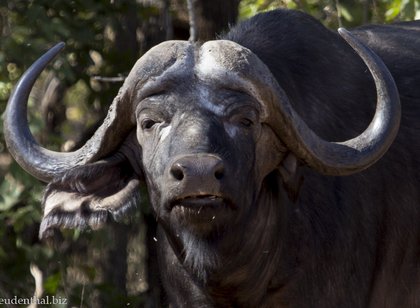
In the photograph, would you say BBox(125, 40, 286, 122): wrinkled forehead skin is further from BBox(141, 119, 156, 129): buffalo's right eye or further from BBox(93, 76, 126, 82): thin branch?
BBox(93, 76, 126, 82): thin branch

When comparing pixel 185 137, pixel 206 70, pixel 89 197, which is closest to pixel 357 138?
pixel 206 70

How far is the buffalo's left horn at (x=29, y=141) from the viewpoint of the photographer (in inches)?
200

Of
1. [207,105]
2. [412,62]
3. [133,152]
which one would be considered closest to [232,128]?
[207,105]

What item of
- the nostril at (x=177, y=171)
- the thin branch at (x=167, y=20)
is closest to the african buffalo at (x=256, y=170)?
the nostril at (x=177, y=171)

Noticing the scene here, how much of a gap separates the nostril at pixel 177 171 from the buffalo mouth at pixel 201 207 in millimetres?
77

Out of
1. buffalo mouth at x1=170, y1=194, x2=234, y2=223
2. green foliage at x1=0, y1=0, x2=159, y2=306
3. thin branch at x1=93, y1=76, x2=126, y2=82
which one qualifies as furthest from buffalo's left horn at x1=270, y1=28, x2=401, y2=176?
thin branch at x1=93, y1=76, x2=126, y2=82

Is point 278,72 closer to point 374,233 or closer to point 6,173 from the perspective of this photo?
point 374,233

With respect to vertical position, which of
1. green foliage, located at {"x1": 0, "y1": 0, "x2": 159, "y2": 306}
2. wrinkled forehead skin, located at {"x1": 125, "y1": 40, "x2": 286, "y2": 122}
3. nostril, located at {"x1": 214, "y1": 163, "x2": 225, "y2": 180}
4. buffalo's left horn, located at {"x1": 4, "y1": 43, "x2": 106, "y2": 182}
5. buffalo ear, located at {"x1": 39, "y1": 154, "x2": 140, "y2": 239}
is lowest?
green foliage, located at {"x1": 0, "y1": 0, "x2": 159, "y2": 306}

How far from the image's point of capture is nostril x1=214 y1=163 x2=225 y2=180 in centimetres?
457

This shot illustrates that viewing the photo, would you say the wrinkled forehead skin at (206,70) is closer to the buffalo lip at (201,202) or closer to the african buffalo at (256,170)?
the african buffalo at (256,170)

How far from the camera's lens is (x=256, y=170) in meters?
5.00

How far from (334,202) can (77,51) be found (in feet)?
6.76

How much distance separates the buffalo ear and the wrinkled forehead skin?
12.4 inches

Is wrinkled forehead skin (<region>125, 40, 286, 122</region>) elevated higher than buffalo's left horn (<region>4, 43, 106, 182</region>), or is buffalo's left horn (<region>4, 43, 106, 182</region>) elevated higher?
wrinkled forehead skin (<region>125, 40, 286, 122</region>)
